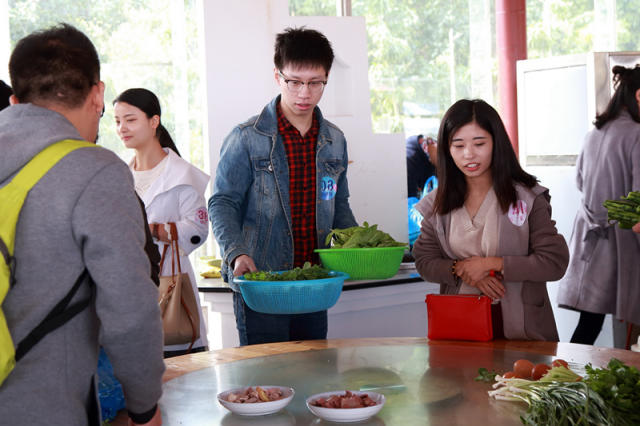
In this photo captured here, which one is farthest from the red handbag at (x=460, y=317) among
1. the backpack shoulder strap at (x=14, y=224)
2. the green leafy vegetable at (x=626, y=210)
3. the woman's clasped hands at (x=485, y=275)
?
the backpack shoulder strap at (x=14, y=224)

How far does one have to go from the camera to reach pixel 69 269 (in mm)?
1447

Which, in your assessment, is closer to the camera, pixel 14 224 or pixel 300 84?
pixel 14 224

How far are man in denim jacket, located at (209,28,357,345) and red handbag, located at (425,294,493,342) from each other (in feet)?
1.87

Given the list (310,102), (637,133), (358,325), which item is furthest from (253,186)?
(637,133)

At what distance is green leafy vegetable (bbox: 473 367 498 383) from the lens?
2.01 meters

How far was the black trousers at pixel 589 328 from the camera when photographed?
4430 mm

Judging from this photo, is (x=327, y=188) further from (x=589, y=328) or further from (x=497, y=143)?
(x=589, y=328)

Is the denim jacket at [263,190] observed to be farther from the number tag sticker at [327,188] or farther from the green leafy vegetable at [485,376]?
the green leafy vegetable at [485,376]

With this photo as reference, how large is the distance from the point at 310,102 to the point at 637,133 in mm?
2094

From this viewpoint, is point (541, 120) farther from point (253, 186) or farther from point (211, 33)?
point (253, 186)

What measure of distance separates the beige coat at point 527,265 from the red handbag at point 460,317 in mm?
223

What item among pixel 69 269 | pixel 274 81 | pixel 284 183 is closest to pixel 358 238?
pixel 284 183

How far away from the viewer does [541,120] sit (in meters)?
5.17

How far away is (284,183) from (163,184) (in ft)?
2.01
